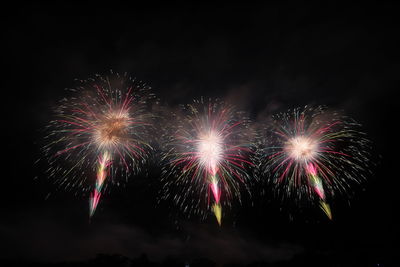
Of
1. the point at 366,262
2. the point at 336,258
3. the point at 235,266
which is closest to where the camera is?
the point at 366,262

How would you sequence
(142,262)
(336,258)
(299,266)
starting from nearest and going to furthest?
(336,258)
(299,266)
(142,262)

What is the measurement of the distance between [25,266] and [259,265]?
3568 inches

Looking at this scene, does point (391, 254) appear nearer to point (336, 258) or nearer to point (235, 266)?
point (336, 258)

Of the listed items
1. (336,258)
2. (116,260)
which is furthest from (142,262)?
(336,258)

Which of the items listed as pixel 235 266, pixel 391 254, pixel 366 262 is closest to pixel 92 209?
pixel 391 254

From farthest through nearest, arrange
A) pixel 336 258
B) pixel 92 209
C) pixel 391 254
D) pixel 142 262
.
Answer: pixel 142 262, pixel 336 258, pixel 391 254, pixel 92 209

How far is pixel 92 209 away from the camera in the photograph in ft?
61.6

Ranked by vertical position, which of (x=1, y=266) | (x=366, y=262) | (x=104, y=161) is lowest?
(x=1, y=266)

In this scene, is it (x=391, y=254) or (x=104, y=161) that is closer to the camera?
(x=104, y=161)

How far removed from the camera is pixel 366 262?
192 feet

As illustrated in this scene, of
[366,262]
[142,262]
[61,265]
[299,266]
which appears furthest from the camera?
[142,262]

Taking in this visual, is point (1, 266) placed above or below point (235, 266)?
below

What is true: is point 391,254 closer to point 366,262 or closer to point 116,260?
point 366,262

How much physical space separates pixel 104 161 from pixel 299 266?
87601 millimetres
